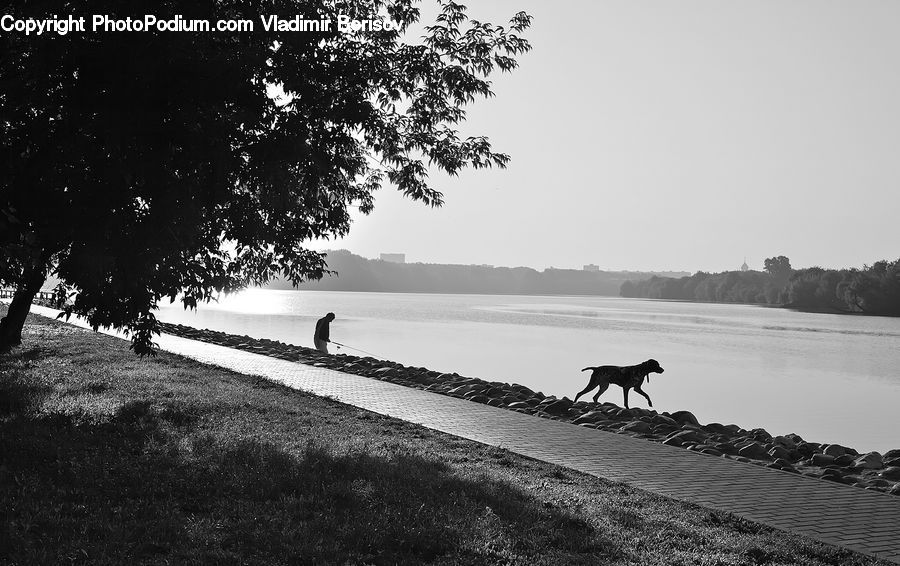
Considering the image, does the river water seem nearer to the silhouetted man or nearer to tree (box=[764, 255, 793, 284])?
the silhouetted man

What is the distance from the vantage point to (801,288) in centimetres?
11894

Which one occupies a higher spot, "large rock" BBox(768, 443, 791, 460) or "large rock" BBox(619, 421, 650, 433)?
"large rock" BBox(619, 421, 650, 433)

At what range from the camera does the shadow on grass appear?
546 cm

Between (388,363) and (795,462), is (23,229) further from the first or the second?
(388,363)

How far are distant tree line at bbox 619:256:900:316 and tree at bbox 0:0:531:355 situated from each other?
100 m

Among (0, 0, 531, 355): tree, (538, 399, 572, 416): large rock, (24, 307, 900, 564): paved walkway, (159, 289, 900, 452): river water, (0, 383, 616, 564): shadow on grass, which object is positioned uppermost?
(0, 0, 531, 355): tree

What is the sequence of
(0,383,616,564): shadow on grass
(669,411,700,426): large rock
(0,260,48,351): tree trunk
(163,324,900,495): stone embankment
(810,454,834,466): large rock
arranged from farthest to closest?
1. (0,260,48,351): tree trunk
2. (669,411,700,426): large rock
3. (810,454,834,466): large rock
4. (163,324,900,495): stone embankment
5. (0,383,616,564): shadow on grass

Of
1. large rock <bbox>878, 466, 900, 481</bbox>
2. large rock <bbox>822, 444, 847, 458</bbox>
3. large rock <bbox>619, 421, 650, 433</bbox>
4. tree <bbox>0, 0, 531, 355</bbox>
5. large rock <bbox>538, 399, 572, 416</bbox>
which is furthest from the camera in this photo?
large rock <bbox>538, 399, 572, 416</bbox>

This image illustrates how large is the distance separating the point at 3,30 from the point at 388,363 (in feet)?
50.9

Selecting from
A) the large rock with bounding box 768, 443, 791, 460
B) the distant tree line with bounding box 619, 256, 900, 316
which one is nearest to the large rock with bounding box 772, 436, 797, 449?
the large rock with bounding box 768, 443, 791, 460

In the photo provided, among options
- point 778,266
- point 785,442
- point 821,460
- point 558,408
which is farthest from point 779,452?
point 778,266

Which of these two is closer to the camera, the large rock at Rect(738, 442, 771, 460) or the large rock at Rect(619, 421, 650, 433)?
the large rock at Rect(738, 442, 771, 460)

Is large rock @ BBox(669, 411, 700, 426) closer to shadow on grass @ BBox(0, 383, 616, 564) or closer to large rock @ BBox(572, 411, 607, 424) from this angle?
large rock @ BBox(572, 411, 607, 424)

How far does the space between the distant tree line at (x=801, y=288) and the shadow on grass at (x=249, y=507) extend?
102338 millimetres
